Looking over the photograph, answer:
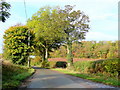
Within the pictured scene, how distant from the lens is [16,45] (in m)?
Result: 36.5

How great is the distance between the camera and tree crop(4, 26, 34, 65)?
119 ft

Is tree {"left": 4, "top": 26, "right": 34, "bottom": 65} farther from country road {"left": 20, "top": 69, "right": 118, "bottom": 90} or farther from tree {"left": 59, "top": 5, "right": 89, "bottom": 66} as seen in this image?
country road {"left": 20, "top": 69, "right": 118, "bottom": 90}

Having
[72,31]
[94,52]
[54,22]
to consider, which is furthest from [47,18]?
[94,52]

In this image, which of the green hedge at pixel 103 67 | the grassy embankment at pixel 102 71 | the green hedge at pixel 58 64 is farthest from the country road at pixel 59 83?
the green hedge at pixel 58 64

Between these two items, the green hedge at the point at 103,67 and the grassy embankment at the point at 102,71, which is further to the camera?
the green hedge at the point at 103,67

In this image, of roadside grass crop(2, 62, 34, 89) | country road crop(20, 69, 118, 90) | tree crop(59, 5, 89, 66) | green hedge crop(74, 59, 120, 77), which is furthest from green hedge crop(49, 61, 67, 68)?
country road crop(20, 69, 118, 90)

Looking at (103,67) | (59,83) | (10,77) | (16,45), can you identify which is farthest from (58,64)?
(59,83)

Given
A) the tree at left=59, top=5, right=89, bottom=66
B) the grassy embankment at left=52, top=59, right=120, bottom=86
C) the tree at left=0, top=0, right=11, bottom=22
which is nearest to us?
the tree at left=0, top=0, right=11, bottom=22

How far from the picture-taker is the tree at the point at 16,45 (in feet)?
119

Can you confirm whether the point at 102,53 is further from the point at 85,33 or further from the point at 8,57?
the point at 8,57

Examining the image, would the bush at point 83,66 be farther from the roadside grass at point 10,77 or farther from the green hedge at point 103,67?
the roadside grass at point 10,77

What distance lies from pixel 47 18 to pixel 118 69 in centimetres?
2555

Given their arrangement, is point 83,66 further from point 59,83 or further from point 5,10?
point 5,10

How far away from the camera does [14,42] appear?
119 ft
